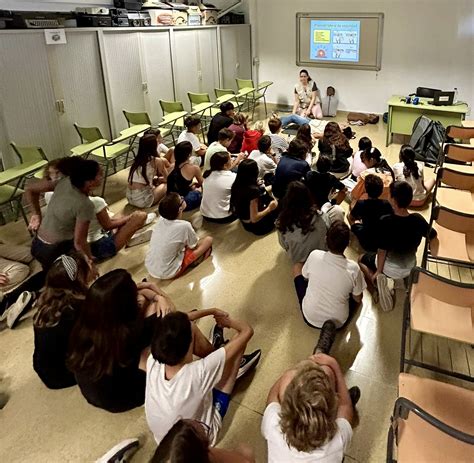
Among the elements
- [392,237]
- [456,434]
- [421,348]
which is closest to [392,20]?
[392,237]

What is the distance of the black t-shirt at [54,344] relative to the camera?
1.84 meters

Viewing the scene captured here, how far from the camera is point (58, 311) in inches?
72.5

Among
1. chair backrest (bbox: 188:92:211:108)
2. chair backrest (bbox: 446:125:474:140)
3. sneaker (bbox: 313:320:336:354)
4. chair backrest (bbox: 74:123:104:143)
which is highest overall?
chair backrest (bbox: 188:92:211:108)

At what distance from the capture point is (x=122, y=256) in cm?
345

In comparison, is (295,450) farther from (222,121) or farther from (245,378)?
(222,121)

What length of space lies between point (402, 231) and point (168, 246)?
1.55m

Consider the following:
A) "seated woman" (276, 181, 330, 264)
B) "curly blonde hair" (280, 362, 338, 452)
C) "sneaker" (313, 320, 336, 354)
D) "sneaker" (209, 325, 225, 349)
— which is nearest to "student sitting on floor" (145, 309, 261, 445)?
"curly blonde hair" (280, 362, 338, 452)

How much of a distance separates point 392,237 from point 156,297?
1465mm

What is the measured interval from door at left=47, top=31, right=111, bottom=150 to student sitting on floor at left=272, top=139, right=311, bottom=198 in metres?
2.57

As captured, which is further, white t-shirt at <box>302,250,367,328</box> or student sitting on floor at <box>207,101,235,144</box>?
student sitting on floor at <box>207,101,235,144</box>

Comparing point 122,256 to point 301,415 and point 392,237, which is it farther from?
point 301,415

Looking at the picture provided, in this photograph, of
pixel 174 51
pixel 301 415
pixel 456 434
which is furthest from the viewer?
pixel 174 51

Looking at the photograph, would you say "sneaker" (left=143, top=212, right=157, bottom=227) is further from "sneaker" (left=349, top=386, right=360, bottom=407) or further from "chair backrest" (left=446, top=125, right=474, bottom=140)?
"chair backrest" (left=446, top=125, right=474, bottom=140)

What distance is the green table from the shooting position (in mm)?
5465
